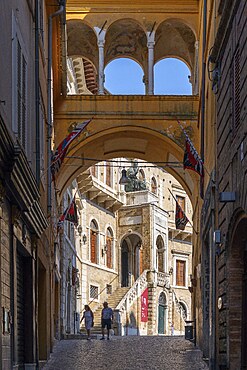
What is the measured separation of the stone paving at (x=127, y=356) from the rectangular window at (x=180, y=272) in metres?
33.4

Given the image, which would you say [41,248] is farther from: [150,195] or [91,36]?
[150,195]

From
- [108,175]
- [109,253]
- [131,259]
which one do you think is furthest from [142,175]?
[109,253]

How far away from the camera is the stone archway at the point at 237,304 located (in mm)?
15188

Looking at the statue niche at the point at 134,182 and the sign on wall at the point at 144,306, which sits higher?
the statue niche at the point at 134,182

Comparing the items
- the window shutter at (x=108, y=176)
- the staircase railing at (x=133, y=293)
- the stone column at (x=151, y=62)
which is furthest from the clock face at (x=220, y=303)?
the window shutter at (x=108, y=176)

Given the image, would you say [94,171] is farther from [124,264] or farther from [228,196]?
[228,196]

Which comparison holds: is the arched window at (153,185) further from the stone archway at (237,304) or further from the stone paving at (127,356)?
the stone archway at (237,304)

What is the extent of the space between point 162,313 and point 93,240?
7591 mm

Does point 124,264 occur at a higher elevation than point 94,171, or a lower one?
lower

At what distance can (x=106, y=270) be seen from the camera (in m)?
53.9

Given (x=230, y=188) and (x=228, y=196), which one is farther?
(x=230, y=188)

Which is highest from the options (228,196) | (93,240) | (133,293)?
(228,196)

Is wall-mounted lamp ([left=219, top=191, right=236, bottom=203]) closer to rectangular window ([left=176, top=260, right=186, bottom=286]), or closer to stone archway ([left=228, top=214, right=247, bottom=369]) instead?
stone archway ([left=228, top=214, right=247, bottom=369])

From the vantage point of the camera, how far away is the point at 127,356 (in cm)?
2319
